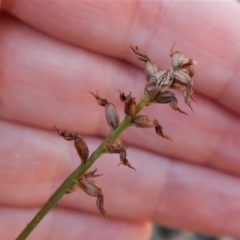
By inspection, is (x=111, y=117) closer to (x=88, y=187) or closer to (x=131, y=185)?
(x=88, y=187)

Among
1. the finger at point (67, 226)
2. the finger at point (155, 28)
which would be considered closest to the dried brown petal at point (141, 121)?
the finger at point (155, 28)

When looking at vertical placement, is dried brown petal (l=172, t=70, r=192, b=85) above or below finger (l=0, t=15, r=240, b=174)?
above

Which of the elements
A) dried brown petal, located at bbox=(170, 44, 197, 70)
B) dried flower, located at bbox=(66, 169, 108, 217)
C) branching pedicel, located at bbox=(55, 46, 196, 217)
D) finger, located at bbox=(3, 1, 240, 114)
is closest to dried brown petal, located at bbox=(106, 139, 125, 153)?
branching pedicel, located at bbox=(55, 46, 196, 217)

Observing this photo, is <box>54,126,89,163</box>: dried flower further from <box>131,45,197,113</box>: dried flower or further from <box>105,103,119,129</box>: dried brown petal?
<box>131,45,197,113</box>: dried flower

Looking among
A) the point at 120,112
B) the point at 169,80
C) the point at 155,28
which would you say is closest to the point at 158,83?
the point at 169,80

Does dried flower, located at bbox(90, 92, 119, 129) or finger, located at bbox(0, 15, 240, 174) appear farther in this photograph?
finger, located at bbox(0, 15, 240, 174)

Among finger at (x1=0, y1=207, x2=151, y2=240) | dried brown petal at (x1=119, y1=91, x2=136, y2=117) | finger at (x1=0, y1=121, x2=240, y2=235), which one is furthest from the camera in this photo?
finger at (x1=0, y1=207, x2=151, y2=240)

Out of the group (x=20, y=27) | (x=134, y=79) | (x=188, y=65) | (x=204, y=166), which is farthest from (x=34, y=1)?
(x=204, y=166)
